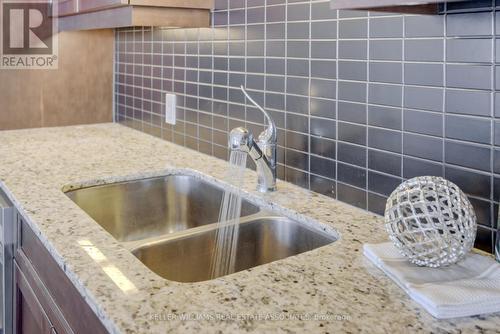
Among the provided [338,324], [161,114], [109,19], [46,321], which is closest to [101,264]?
[46,321]

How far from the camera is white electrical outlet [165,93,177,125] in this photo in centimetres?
193

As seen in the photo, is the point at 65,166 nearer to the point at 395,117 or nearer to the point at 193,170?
the point at 193,170

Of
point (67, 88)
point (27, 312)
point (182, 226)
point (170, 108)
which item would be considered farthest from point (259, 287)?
point (67, 88)

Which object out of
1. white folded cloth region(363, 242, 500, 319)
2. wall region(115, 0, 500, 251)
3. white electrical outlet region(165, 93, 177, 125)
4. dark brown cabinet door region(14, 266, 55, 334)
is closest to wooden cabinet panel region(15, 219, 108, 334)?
dark brown cabinet door region(14, 266, 55, 334)

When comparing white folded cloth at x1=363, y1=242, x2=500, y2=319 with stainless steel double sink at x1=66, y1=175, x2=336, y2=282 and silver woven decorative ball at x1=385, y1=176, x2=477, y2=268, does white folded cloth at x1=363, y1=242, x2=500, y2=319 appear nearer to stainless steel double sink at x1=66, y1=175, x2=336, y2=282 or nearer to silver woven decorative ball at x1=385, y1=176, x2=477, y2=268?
silver woven decorative ball at x1=385, y1=176, x2=477, y2=268

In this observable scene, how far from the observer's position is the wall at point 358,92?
89cm

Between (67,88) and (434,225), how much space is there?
2.03 metres

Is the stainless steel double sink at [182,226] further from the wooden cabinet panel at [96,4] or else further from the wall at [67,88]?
the wall at [67,88]

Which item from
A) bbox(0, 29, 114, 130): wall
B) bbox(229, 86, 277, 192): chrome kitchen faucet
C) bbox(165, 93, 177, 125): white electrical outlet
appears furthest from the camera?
bbox(0, 29, 114, 130): wall

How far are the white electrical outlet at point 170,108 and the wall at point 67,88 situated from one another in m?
0.62

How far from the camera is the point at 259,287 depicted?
2.54 feet

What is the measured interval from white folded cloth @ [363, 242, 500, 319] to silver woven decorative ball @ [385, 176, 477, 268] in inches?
0.8

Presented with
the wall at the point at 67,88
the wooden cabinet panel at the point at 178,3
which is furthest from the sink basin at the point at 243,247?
the wall at the point at 67,88

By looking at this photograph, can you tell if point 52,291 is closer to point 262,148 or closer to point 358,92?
point 262,148
